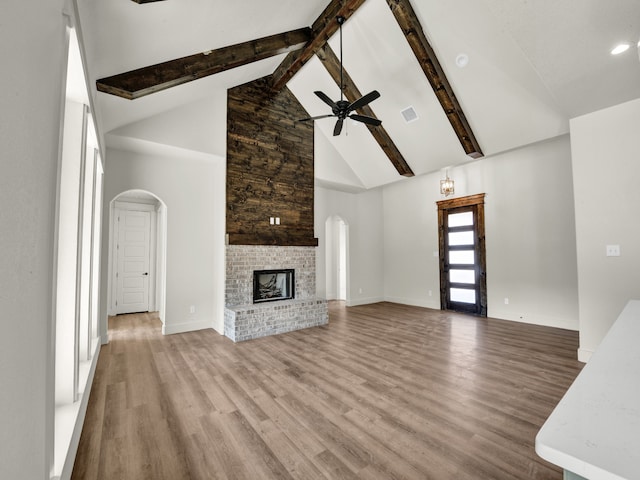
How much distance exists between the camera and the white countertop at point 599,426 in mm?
556

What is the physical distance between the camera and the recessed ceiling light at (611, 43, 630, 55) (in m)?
2.53

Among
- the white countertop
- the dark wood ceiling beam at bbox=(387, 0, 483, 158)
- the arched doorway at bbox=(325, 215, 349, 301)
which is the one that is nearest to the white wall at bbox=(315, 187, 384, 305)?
the arched doorway at bbox=(325, 215, 349, 301)

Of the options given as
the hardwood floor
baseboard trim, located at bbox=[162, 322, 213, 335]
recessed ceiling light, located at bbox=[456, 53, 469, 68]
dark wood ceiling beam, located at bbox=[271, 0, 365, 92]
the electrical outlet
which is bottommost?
the hardwood floor

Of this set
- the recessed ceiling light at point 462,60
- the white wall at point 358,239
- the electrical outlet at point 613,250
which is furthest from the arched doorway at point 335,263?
the electrical outlet at point 613,250

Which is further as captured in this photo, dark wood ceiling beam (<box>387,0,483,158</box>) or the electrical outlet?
dark wood ceiling beam (<box>387,0,483,158</box>)


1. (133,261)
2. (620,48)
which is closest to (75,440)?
(133,261)

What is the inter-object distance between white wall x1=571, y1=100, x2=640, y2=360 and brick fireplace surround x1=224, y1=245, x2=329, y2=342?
12.3ft

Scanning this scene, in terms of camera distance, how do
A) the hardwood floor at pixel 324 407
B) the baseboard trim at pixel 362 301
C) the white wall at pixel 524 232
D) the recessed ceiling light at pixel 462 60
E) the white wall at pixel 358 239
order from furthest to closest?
the baseboard trim at pixel 362 301 < the white wall at pixel 358 239 < the white wall at pixel 524 232 < the recessed ceiling light at pixel 462 60 < the hardwood floor at pixel 324 407

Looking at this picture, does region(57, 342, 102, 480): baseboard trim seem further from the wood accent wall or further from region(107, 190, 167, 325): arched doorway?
region(107, 190, 167, 325): arched doorway

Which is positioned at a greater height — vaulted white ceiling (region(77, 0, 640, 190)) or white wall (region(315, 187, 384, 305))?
vaulted white ceiling (region(77, 0, 640, 190))

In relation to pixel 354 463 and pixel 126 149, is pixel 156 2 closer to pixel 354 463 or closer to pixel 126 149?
pixel 126 149

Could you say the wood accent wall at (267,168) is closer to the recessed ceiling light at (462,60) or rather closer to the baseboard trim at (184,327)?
the baseboard trim at (184,327)

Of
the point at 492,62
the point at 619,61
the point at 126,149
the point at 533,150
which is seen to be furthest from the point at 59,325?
the point at 533,150

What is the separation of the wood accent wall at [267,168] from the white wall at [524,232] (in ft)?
10.6
